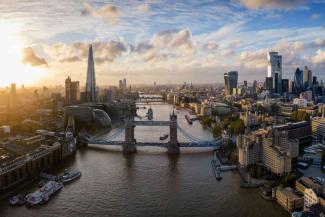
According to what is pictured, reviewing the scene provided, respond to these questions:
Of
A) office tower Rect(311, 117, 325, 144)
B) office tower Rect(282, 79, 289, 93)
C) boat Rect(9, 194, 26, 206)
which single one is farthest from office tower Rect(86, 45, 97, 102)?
office tower Rect(282, 79, 289, 93)

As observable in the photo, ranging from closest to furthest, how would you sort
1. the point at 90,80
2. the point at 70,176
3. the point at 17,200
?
the point at 17,200, the point at 70,176, the point at 90,80

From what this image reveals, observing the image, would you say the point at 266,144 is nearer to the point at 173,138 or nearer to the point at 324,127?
the point at 173,138

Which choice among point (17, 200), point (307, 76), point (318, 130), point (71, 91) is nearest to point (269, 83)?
point (307, 76)

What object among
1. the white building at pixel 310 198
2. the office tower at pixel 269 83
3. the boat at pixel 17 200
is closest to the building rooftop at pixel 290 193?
the white building at pixel 310 198

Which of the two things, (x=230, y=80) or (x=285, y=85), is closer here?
(x=285, y=85)

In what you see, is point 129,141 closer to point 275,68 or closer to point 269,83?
point 269,83

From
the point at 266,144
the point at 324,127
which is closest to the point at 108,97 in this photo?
the point at 324,127
